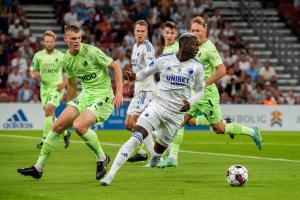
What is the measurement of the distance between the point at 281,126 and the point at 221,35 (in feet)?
17.9

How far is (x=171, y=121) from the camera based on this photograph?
13227 millimetres

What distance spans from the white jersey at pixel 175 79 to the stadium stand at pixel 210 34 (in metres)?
18.2

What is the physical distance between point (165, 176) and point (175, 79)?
6.07 feet

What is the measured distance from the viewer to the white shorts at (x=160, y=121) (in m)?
12.8

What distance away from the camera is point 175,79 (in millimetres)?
13211

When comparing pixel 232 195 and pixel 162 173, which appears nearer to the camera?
pixel 232 195

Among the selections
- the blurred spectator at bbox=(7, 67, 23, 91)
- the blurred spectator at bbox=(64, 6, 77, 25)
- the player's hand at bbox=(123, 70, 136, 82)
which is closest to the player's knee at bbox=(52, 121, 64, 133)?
the player's hand at bbox=(123, 70, 136, 82)

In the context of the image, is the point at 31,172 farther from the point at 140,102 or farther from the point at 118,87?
the point at 140,102

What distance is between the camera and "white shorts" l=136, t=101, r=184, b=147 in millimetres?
12789

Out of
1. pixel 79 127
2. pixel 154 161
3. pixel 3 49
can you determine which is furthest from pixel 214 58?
pixel 3 49

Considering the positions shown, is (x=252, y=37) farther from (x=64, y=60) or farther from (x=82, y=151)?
(x=64, y=60)

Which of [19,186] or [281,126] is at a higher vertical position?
[19,186]

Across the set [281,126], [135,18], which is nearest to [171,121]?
[281,126]

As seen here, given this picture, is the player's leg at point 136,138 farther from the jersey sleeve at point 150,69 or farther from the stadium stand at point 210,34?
the stadium stand at point 210,34
